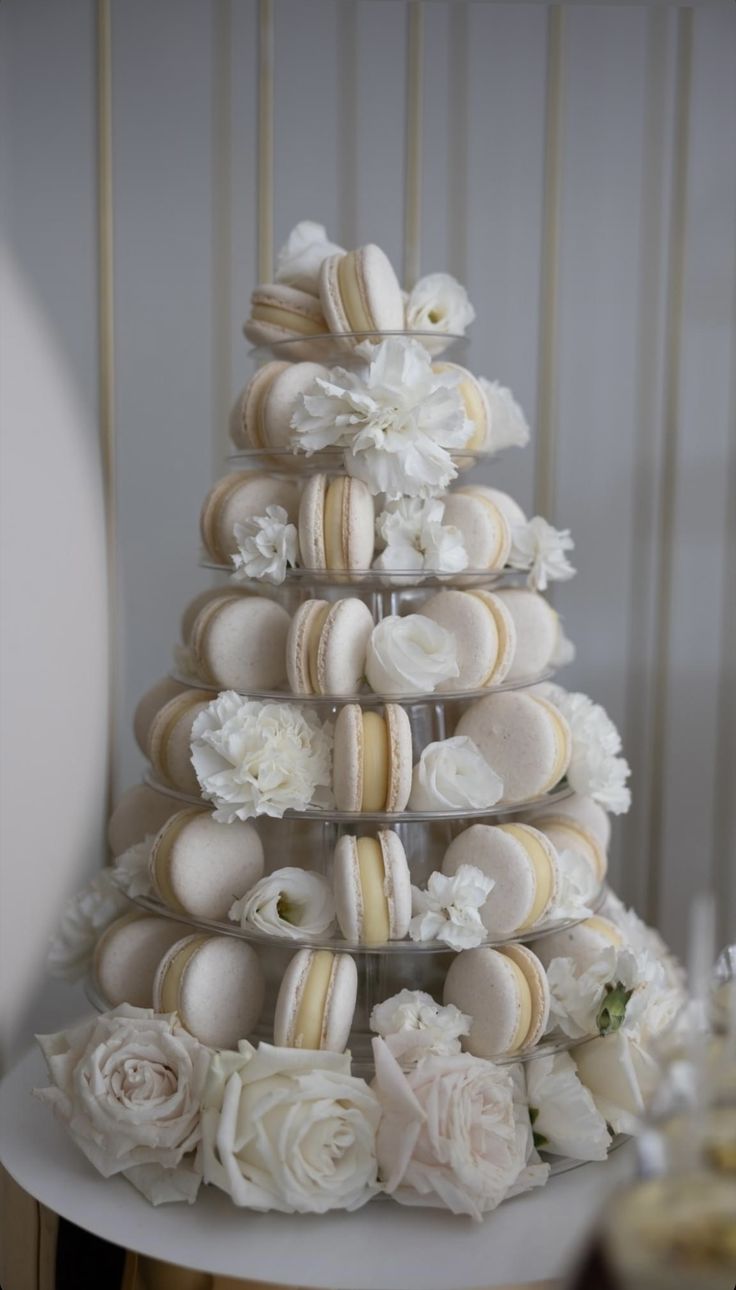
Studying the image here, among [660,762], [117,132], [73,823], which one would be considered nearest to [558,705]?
[660,762]

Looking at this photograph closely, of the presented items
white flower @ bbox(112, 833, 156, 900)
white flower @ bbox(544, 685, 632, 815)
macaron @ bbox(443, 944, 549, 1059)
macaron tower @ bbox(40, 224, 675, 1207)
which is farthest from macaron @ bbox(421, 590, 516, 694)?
white flower @ bbox(112, 833, 156, 900)

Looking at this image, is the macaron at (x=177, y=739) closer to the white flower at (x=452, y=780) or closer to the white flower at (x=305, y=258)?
the white flower at (x=452, y=780)

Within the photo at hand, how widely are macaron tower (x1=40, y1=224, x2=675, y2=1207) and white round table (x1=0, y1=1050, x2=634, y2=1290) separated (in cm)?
5

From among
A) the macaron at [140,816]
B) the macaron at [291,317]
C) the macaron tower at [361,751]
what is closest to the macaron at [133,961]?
the macaron tower at [361,751]

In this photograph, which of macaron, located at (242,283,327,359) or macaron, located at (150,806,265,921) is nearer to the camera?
macaron, located at (150,806,265,921)

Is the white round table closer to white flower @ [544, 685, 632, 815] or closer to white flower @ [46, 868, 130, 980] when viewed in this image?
white flower @ [46, 868, 130, 980]

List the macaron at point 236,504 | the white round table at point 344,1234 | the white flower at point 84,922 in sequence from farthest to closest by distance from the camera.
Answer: the white flower at point 84,922 < the macaron at point 236,504 < the white round table at point 344,1234

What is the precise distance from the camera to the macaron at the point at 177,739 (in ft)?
3.35

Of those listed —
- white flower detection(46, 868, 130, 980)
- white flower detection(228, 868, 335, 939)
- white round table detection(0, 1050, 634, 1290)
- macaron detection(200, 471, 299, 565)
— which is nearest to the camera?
white round table detection(0, 1050, 634, 1290)

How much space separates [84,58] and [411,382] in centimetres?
84

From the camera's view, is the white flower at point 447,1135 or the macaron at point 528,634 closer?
the white flower at point 447,1135

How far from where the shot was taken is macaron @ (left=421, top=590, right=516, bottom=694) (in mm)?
961

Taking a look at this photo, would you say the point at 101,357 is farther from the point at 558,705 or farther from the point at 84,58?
the point at 558,705

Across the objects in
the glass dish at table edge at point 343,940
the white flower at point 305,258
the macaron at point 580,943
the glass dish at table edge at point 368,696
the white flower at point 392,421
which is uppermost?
the white flower at point 305,258
